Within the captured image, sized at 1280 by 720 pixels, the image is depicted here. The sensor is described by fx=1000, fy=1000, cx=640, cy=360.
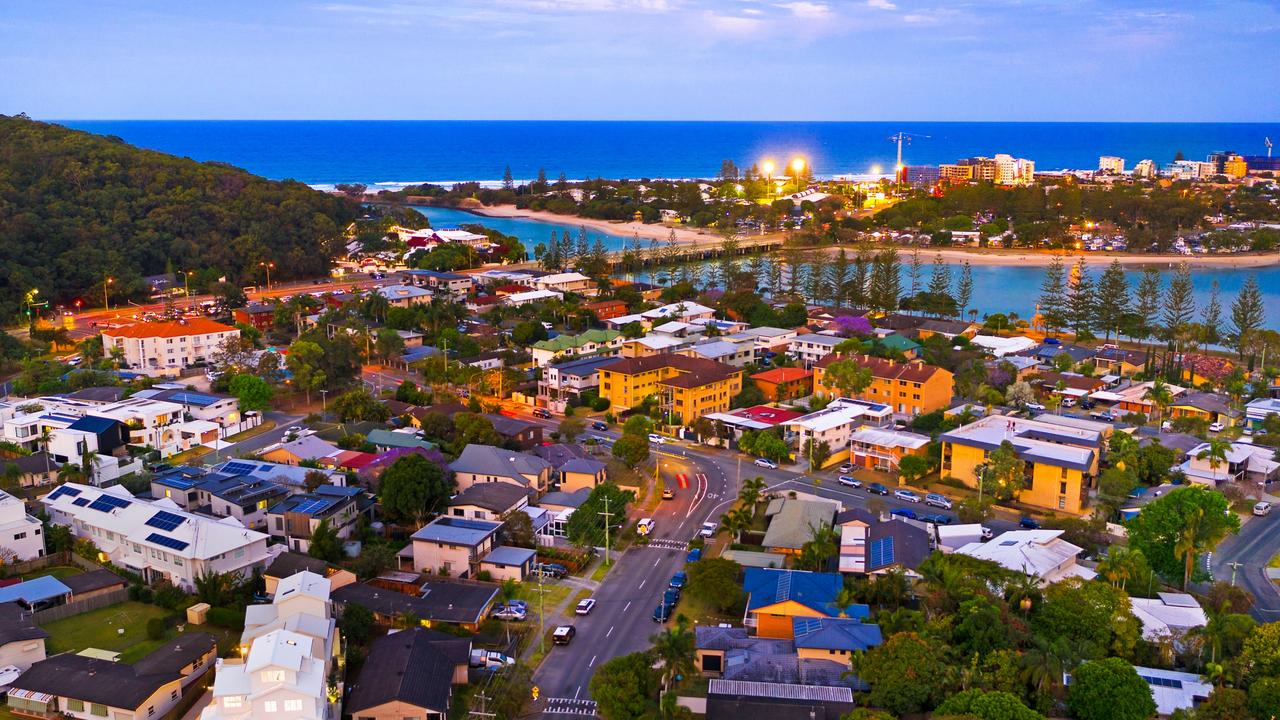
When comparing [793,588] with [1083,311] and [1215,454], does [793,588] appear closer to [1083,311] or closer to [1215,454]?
[1215,454]

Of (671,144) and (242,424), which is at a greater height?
(671,144)

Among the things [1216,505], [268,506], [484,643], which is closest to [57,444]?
[268,506]

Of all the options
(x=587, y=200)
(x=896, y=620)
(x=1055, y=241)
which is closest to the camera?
(x=896, y=620)

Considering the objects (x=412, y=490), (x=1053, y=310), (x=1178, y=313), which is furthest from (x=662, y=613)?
(x=1178, y=313)

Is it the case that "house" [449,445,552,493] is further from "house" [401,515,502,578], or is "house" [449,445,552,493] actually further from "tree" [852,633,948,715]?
"tree" [852,633,948,715]

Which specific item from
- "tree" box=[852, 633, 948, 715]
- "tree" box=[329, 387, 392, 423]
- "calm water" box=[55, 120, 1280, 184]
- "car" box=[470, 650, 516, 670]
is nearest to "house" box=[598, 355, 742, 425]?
"tree" box=[329, 387, 392, 423]

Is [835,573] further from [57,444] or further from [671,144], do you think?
[671,144]

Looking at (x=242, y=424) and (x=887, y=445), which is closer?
(x=887, y=445)
